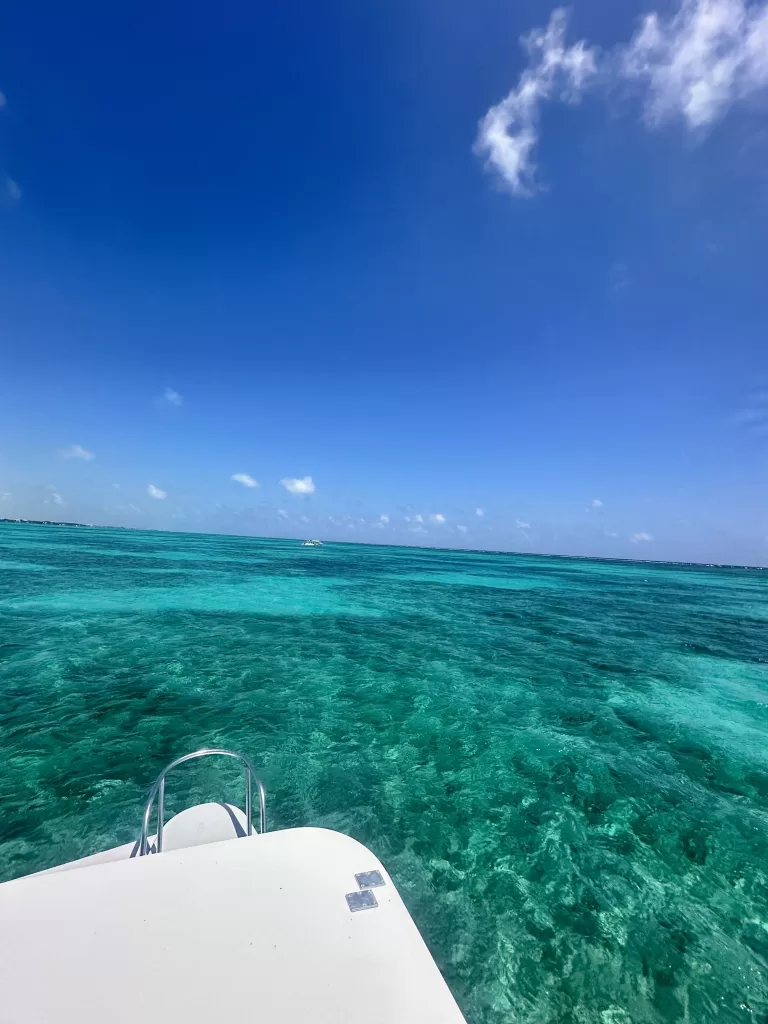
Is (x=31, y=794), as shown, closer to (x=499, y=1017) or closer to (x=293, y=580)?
(x=499, y=1017)

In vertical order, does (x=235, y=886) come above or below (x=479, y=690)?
above

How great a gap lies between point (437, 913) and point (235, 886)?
272cm

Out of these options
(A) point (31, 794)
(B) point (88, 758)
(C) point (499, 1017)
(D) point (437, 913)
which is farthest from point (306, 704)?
(C) point (499, 1017)

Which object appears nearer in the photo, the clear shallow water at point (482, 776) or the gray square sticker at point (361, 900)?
the gray square sticker at point (361, 900)

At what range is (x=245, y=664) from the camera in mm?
11383

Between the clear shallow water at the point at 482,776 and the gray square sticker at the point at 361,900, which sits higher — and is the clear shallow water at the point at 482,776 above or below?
below

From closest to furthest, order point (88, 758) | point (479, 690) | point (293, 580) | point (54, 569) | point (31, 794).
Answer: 1. point (31, 794)
2. point (88, 758)
3. point (479, 690)
4. point (54, 569)
5. point (293, 580)

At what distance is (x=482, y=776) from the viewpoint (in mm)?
6699

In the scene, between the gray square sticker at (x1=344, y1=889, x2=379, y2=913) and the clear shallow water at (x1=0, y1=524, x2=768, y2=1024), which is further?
the clear shallow water at (x1=0, y1=524, x2=768, y2=1024)

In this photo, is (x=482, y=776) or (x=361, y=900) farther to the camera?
(x=482, y=776)

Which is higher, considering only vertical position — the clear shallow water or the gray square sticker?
the gray square sticker

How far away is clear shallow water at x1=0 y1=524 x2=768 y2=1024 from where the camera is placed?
12.7 ft

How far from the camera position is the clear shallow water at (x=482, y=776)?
387 cm

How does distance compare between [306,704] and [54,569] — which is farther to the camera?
[54,569]
